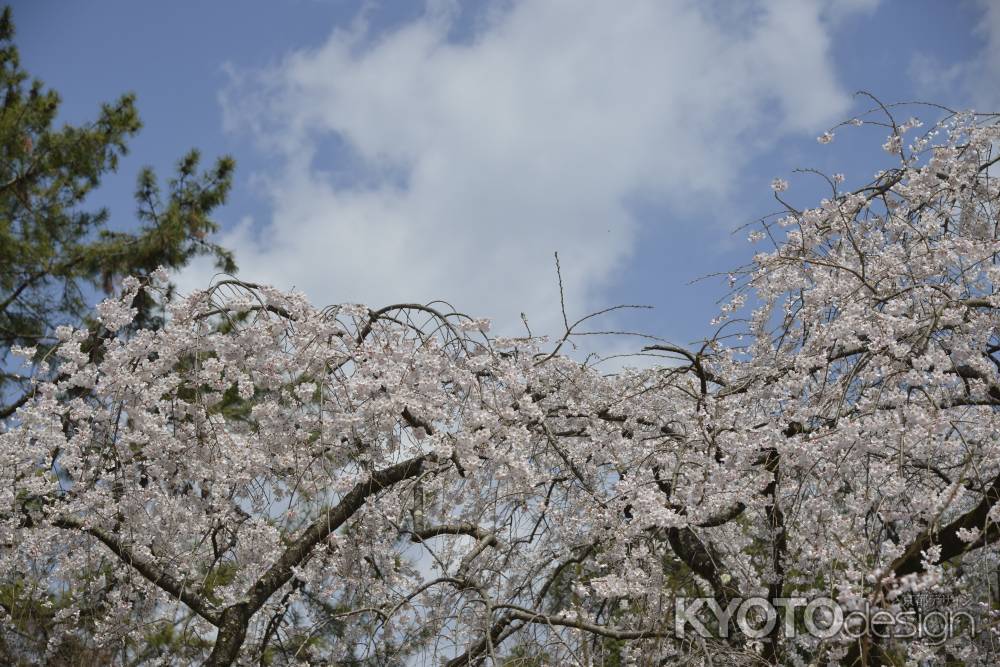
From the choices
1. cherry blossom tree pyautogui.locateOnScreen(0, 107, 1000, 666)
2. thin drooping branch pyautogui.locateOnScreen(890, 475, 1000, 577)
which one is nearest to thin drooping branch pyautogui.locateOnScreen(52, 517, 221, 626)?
cherry blossom tree pyautogui.locateOnScreen(0, 107, 1000, 666)

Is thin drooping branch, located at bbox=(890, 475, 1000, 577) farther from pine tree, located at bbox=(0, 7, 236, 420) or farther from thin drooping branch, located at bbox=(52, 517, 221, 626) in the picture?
pine tree, located at bbox=(0, 7, 236, 420)

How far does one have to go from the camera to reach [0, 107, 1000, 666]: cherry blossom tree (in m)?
3.38

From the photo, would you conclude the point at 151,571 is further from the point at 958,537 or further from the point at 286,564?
the point at 958,537

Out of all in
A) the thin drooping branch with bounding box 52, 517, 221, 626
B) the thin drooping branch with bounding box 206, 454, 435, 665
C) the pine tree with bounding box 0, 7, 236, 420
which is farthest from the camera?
the pine tree with bounding box 0, 7, 236, 420

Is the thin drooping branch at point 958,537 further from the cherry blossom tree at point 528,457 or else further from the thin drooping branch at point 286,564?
the thin drooping branch at point 286,564

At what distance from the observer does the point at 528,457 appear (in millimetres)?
3816

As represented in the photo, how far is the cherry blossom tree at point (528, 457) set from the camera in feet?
11.1

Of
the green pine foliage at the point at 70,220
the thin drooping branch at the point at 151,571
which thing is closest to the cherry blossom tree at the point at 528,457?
the thin drooping branch at the point at 151,571

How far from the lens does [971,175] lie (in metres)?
4.08

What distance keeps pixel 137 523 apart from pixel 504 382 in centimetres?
175

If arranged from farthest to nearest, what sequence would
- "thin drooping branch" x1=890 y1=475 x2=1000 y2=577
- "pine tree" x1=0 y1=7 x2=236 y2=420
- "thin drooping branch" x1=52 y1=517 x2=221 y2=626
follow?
"pine tree" x1=0 y1=7 x2=236 y2=420, "thin drooping branch" x1=52 y1=517 x2=221 y2=626, "thin drooping branch" x1=890 y1=475 x2=1000 y2=577

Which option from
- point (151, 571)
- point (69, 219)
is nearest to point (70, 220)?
point (69, 219)

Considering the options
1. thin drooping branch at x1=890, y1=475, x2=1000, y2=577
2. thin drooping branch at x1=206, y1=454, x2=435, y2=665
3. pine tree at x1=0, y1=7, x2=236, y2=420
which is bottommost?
thin drooping branch at x1=890, y1=475, x2=1000, y2=577

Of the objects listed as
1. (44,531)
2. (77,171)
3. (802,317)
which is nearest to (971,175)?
(802,317)
